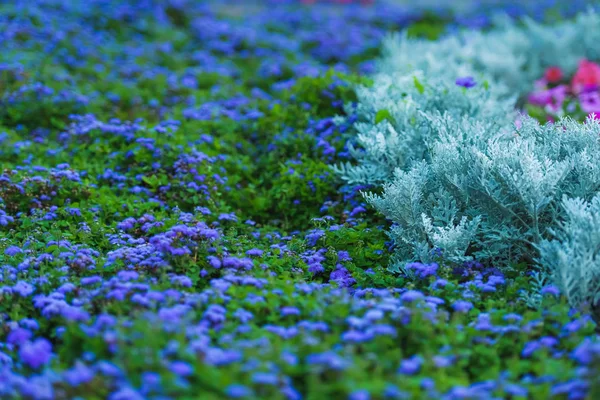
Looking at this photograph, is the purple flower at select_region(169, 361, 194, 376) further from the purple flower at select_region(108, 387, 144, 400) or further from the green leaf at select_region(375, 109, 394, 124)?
the green leaf at select_region(375, 109, 394, 124)

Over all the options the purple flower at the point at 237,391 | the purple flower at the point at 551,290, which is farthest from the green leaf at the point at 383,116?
the purple flower at the point at 237,391

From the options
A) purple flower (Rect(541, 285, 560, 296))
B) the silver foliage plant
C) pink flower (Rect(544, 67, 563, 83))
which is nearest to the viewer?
purple flower (Rect(541, 285, 560, 296))

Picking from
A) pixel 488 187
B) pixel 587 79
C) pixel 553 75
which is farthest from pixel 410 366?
pixel 553 75

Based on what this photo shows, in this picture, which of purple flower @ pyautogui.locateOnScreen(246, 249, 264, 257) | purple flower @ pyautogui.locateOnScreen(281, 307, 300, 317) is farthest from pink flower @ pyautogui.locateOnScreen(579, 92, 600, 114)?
purple flower @ pyautogui.locateOnScreen(281, 307, 300, 317)

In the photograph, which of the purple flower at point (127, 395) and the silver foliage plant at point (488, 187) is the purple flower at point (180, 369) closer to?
the purple flower at point (127, 395)

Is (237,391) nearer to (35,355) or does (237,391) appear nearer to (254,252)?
(35,355)

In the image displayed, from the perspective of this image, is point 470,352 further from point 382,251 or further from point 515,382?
point 382,251
